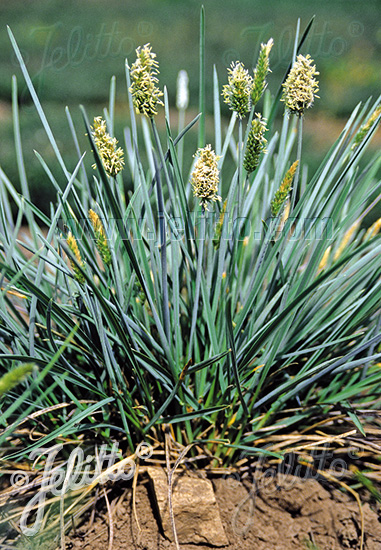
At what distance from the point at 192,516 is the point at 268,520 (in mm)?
131

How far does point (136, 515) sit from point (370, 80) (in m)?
2.95

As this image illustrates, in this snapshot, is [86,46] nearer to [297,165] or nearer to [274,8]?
[274,8]

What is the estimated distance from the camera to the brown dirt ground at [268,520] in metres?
0.77

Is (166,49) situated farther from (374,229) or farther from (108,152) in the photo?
(108,152)

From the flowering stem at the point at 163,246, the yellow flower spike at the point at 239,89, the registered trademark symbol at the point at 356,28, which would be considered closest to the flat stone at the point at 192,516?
the flowering stem at the point at 163,246

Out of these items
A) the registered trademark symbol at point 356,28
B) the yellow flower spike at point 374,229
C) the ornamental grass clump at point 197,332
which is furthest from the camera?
the registered trademark symbol at point 356,28

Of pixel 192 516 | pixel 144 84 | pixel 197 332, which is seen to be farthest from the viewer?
pixel 197 332

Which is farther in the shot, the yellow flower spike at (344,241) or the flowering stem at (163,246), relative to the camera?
the yellow flower spike at (344,241)

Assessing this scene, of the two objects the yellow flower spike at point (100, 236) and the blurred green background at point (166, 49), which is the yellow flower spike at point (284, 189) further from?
the blurred green background at point (166, 49)

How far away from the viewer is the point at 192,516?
0.78 meters

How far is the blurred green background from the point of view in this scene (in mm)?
2752

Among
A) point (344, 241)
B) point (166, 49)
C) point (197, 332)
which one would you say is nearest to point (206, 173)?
point (197, 332)

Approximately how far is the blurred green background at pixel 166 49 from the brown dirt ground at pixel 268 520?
1.90 meters

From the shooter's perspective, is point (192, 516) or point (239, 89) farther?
point (192, 516)
